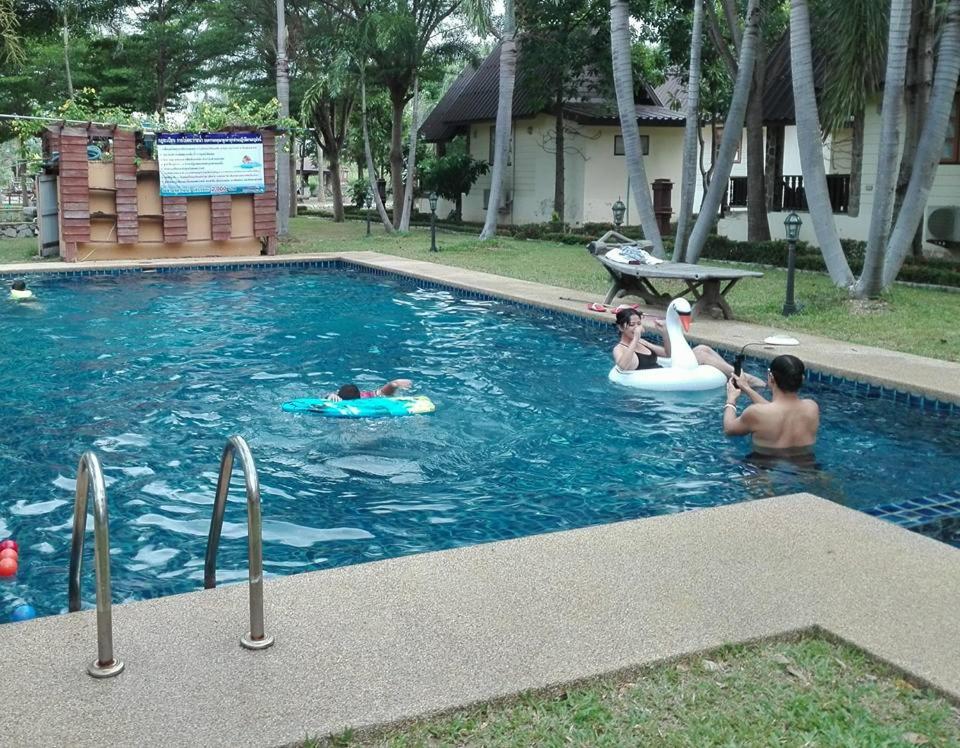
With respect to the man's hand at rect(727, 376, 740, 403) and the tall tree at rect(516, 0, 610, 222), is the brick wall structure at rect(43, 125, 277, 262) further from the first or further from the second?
the man's hand at rect(727, 376, 740, 403)

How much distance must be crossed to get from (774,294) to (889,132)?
12.7 ft

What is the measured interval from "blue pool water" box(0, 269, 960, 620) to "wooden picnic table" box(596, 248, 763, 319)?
0.93m

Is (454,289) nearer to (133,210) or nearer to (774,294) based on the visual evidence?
(774,294)

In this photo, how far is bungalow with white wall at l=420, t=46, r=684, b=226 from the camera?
32.9 metres

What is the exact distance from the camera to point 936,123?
41.0 ft

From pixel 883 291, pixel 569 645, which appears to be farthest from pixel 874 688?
pixel 883 291

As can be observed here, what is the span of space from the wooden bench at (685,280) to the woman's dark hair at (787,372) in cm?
512

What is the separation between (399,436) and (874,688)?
5.12 meters

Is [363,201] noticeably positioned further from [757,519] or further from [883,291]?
[757,519]

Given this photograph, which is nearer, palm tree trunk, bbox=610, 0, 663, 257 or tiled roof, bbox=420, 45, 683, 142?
palm tree trunk, bbox=610, 0, 663, 257

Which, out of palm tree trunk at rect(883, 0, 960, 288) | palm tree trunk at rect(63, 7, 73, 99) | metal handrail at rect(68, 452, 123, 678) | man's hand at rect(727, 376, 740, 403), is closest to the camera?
metal handrail at rect(68, 452, 123, 678)

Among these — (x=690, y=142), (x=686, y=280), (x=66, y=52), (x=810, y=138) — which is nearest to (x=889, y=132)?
(x=810, y=138)

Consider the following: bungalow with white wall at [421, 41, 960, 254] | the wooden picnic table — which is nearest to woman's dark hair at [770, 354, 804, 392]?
the wooden picnic table

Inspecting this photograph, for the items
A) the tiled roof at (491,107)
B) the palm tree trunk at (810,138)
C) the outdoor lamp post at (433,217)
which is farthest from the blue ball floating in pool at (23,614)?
the tiled roof at (491,107)
